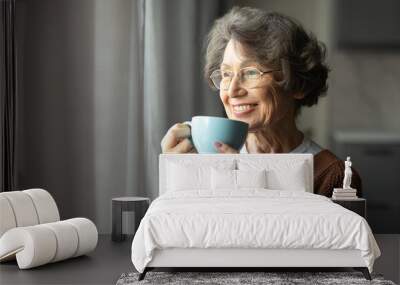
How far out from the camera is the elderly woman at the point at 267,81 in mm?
6945

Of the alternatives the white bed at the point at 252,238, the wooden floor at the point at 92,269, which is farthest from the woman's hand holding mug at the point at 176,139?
the white bed at the point at 252,238

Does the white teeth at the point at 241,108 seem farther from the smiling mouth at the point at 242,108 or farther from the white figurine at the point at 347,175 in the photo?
the white figurine at the point at 347,175

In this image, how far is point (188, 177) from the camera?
253 inches

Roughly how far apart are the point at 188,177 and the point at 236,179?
434 mm

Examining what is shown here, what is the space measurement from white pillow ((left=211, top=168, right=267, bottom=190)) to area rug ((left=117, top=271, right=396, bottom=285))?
1297 mm

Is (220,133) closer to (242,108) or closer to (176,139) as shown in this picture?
(242,108)

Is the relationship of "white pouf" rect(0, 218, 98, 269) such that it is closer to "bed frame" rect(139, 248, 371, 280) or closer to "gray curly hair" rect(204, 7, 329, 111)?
"bed frame" rect(139, 248, 371, 280)

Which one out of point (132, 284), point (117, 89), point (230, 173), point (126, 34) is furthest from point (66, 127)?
point (132, 284)

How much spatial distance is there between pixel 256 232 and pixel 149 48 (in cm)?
292

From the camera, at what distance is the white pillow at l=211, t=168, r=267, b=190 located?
628 cm

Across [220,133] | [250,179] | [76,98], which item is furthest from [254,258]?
[76,98]

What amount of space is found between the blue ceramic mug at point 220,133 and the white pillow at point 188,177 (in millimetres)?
434

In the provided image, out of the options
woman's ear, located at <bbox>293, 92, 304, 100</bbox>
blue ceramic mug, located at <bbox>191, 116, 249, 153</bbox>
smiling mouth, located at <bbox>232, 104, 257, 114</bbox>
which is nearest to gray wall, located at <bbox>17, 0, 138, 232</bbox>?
blue ceramic mug, located at <bbox>191, 116, 249, 153</bbox>

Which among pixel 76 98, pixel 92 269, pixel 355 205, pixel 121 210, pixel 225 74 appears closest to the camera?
pixel 92 269
